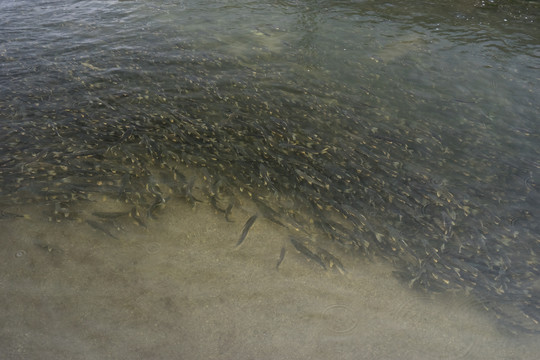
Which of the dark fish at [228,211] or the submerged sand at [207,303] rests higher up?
the dark fish at [228,211]

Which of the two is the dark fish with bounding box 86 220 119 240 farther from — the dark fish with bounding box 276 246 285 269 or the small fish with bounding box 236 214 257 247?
the dark fish with bounding box 276 246 285 269

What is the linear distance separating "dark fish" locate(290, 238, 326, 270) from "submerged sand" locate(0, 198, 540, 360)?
0.05 metres

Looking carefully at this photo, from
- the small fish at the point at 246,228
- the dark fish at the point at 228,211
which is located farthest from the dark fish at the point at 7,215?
the small fish at the point at 246,228

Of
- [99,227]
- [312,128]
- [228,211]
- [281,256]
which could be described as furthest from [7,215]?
[312,128]

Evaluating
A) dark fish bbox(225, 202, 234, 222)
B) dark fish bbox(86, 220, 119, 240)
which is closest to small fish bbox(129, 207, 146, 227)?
dark fish bbox(86, 220, 119, 240)

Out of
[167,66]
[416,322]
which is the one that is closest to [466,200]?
[416,322]

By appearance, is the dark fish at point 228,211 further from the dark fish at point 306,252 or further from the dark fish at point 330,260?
the dark fish at point 330,260

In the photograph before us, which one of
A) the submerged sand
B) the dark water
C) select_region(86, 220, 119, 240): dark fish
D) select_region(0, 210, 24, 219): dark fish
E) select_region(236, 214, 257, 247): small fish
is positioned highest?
the dark water

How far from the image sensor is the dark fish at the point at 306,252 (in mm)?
3155

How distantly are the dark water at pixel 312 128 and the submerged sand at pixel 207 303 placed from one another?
20cm

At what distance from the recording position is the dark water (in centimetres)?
335

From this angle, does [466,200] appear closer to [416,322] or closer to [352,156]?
[352,156]

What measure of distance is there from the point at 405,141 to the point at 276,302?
2.40 meters

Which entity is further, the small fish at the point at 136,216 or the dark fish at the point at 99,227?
the small fish at the point at 136,216
